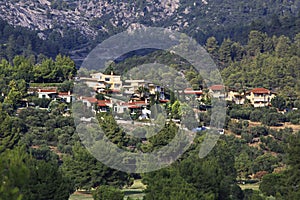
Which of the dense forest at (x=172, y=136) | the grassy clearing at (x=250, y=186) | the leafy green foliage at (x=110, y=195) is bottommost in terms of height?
the grassy clearing at (x=250, y=186)

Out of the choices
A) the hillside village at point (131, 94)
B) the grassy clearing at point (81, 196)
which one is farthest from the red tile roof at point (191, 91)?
the grassy clearing at point (81, 196)

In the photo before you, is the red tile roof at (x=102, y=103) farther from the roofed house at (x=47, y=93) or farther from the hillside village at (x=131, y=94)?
the roofed house at (x=47, y=93)

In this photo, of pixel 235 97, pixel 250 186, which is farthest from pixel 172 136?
pixel 235 97

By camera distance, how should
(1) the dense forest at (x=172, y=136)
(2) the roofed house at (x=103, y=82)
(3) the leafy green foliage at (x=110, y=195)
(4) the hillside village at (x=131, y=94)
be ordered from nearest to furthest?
(1) the dense forest at (x=172, y=136) → (3) the leafy green foliage at (x=110, y=195) → (4) the hillside village at (x=131, y=94) → (2) the roofed house at (x=103, y=82)

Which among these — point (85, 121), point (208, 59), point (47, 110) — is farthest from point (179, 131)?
point (208, 59)

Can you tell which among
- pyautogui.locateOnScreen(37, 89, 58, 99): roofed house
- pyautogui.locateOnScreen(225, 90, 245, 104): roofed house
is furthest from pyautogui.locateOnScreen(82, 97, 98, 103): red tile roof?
pyautogui.locateOnScreen(225, 90, 245, 104): roofed house

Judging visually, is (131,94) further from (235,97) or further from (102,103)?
(235,97)
